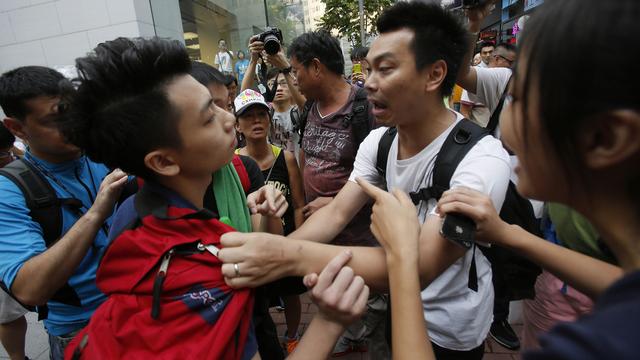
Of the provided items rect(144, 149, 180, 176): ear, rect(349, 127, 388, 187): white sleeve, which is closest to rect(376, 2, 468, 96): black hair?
rect(349, 127, 388, 187): white sleeve

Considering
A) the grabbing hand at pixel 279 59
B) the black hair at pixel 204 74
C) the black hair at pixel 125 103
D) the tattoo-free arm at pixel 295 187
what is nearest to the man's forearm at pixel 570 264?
the black hair at pixel 125 103

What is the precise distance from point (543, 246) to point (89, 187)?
213 centimetres

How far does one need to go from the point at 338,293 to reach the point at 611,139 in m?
0.75

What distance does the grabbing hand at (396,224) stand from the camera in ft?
3.46

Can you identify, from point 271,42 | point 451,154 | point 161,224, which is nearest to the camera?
point 161,224

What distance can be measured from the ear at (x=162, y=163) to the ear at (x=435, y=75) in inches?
46.5

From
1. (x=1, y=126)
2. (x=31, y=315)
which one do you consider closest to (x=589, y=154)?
(x=1, y=126)

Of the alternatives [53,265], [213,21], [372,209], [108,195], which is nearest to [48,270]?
[53,265]

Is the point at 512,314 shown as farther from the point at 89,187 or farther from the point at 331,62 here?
the point at 89,187

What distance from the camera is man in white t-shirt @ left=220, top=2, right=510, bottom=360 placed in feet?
3.99

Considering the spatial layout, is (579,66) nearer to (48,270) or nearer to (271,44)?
(48,270)

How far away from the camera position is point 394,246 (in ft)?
3.50

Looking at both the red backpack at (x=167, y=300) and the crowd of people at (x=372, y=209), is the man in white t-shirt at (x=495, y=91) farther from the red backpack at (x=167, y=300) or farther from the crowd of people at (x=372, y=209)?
the red backpack at (x=167, y=300)

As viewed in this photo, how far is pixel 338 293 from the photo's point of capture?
3.34 ft
